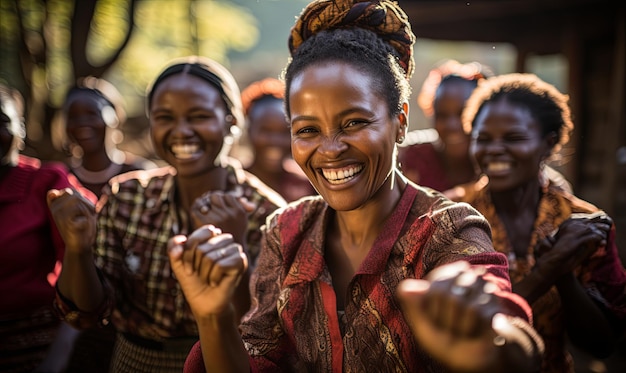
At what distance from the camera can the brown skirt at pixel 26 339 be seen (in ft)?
8.43

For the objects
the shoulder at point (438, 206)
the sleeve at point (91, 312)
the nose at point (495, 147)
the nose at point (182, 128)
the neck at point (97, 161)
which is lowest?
the sleeve at point (91, 312)

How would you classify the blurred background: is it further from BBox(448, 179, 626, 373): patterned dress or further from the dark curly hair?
the dark curly hair

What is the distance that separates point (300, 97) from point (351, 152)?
247 mm

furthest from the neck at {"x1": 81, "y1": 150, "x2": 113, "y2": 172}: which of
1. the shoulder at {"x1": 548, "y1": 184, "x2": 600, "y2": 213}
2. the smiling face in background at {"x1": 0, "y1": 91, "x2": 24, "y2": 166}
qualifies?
the shoulder at {"x1": 548, "y1": 184, "x2": 600, "y2": 213}

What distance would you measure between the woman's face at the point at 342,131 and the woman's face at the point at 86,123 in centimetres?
311

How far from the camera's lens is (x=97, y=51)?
1019 centimetres

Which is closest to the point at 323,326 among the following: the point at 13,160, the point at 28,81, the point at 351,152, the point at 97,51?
the point at 351,152

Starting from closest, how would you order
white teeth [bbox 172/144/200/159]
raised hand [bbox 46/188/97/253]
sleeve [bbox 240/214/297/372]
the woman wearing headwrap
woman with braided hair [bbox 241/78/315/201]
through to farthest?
1. sleeve [bbox 240/214/297/372]
2. raised hand [bbox 46/188/97/253]
3. the woman wearing headwrap
4. white teeth [bbox 172/144/200/159]
5. woman with braided hair [bbox 241/78/315/201]

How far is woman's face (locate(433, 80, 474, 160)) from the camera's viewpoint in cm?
381

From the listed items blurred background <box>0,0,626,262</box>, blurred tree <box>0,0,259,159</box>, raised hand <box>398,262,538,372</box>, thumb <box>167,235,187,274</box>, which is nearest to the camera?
raised hand <box>398,262,538,372</box>

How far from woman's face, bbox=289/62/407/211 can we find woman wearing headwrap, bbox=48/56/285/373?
0.68 m

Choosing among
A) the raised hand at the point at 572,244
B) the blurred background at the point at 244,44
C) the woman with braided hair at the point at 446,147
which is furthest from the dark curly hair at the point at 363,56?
the woman with braided hair at the point at 446,147

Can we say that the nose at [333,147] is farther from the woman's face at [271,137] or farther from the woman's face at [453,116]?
the woman's face at [271,137]

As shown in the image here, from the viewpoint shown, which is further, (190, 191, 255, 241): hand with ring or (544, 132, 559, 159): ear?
(544, 132, 559, 159): ear
